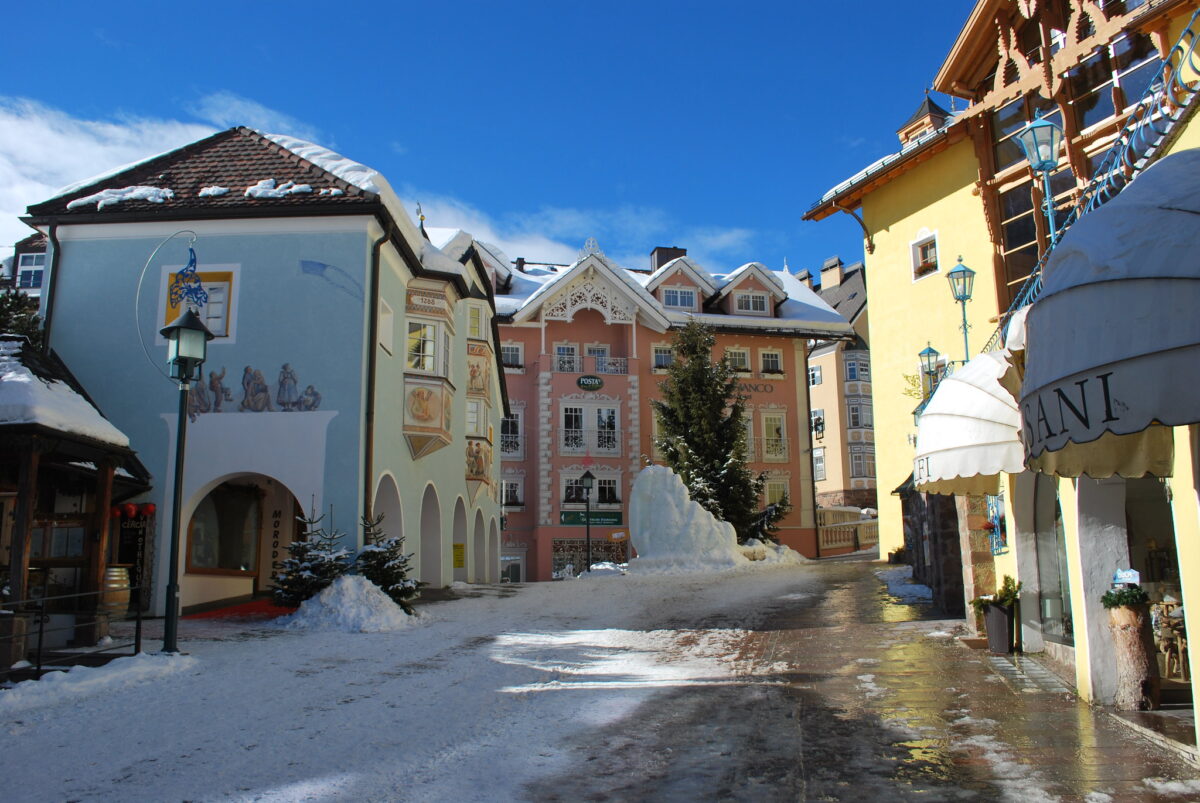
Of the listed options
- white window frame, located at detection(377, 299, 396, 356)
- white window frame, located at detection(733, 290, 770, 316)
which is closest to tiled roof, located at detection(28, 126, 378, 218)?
white window frame, located at detection(377, 299, 396, 356)

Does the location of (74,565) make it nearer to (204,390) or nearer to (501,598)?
(204,390)

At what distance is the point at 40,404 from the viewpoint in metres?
12.0

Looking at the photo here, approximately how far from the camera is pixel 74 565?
15617 millimetres

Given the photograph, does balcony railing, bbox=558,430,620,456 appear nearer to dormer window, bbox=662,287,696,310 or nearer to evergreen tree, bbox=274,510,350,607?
dormer window, bbox=662,287,696,310

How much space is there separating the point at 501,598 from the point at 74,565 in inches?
324

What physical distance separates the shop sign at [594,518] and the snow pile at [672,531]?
464 inches

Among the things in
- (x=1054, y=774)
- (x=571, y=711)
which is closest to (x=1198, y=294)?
(x=1054, y=774)

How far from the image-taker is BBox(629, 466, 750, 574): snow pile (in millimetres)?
29594

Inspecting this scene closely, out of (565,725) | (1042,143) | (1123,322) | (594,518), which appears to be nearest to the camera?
(1123,322)

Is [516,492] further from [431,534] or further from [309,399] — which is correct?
[309,399]

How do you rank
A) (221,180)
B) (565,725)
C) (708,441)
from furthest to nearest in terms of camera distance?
(708,441) < (221,180) < (565,725)

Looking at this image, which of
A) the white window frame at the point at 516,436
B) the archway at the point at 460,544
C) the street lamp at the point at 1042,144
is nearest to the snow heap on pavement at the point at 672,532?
the archway at the point at 460,544

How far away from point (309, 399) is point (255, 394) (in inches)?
39.5

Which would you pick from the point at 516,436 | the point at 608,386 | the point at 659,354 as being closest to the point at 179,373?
the point at 516,436
